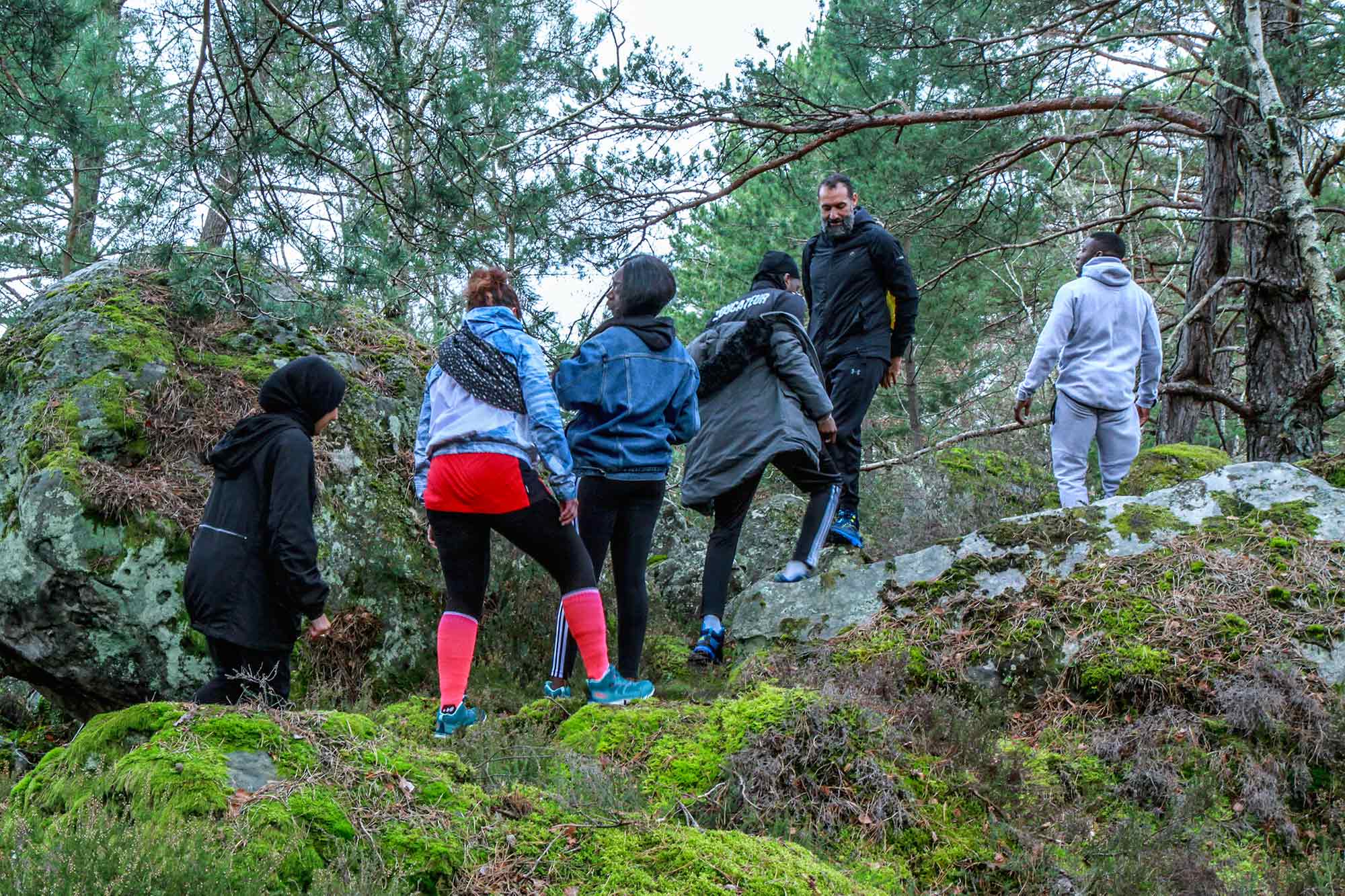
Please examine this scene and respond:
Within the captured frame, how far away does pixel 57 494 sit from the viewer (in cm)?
501

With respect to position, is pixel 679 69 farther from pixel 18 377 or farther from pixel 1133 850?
pixel 1133 850

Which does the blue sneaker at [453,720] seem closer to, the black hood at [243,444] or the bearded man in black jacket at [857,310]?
the black hood at [243,444]

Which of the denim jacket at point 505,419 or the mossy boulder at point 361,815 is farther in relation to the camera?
the denim jacket at point 505,419

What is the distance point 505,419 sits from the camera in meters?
4.27

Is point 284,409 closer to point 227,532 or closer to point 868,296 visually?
point 227,532

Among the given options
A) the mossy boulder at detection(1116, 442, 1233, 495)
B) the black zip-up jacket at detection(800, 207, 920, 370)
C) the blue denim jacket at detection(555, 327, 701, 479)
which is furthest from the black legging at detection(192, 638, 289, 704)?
the mossy boulder at detection(1116, 442, 1233, 495)

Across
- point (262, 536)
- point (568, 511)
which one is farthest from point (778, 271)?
point (262, 536)

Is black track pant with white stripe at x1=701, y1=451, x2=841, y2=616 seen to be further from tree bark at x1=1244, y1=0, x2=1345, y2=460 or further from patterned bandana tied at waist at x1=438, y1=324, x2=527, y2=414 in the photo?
tree bark at x1=1244, y1=0, x2=1345, y2=460

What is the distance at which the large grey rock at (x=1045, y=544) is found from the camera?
16.8 ft

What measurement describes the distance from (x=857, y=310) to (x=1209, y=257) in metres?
4.77

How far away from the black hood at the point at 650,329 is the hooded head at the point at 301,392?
122 cm


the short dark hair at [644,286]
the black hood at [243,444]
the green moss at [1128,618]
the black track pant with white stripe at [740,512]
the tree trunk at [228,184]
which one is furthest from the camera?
the black track pant with white stripe at [740,512]

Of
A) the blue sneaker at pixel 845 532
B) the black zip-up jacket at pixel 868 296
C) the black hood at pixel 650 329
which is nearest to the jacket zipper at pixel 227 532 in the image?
the black hood at pixel 650 329

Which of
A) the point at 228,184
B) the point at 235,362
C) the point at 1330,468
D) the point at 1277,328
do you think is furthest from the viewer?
the point at 1277,328
